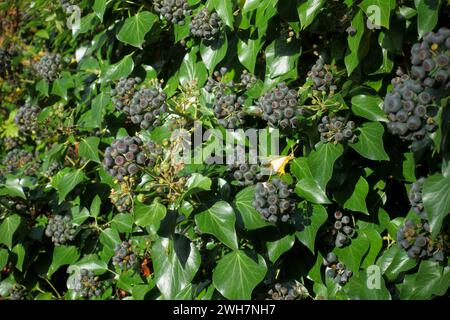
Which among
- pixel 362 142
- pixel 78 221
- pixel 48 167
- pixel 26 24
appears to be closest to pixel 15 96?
pixel 26 24

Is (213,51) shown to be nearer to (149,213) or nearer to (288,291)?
(149,213)

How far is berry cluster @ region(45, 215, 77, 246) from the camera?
12.3ft

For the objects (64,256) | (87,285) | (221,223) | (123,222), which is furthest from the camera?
(64,256)

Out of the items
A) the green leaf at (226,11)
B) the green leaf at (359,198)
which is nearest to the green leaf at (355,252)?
the green leaf at (359,198)

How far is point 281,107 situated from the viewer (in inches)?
106

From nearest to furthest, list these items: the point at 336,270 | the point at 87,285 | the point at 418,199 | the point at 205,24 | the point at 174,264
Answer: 1. the point at 418,199
2. the point at 174,264
3. the point at 336,270
4. the point at 205,24
5. the point at 87,285

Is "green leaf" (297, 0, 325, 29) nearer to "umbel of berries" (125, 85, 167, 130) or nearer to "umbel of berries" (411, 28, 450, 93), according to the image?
"umbel of berries" (411, 28, 450, 93)

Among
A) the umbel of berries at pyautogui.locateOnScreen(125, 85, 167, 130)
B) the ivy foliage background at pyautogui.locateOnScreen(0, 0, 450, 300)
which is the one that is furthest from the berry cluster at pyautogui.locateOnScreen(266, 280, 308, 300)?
the umbel of berries at pyautogui.locateOnScreen(125, 85, 167, 130)

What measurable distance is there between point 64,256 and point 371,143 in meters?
2.33

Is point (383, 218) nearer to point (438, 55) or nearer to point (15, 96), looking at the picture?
point (438, 55)

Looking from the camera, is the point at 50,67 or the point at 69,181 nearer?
the point at 69,181

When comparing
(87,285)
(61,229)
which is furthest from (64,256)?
(87,285)

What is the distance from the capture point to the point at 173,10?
11.1ft

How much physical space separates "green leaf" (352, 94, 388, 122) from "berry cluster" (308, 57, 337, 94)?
14 centimetres
